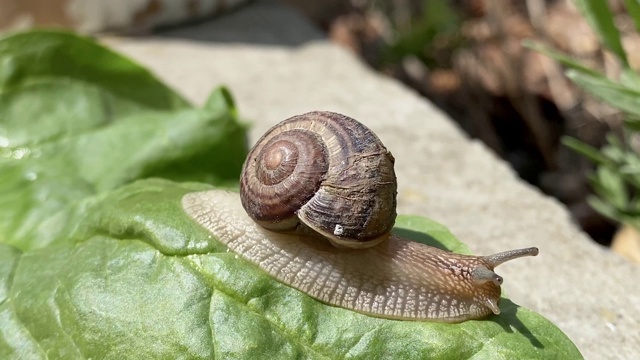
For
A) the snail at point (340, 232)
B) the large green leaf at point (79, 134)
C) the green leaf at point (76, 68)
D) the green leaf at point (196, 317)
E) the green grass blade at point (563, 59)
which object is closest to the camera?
the green leaf at point (196, 317)

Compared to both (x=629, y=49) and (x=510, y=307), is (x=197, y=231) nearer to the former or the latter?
(x=510, y=307)

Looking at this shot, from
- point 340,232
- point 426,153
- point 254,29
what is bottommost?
point 426,153

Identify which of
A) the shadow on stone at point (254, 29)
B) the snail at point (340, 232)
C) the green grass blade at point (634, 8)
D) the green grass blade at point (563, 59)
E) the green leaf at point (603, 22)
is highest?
the green grass blade at point (634, 8)

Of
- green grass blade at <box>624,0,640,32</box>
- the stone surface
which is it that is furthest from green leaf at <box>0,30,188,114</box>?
green grass blade at <box>624,0,640,32</box>

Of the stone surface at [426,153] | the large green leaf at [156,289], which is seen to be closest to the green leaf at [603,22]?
the stone surface at [426,153]

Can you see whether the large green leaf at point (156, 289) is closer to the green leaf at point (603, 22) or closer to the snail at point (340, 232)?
the snail at point (340, 232)

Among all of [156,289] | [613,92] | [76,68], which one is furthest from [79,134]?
[613,92]

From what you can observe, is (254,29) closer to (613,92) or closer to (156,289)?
(613,92)
